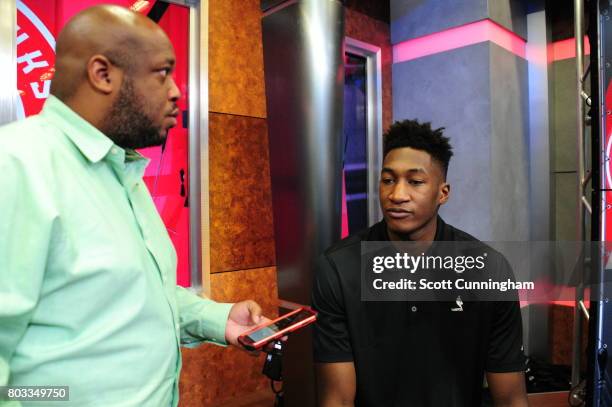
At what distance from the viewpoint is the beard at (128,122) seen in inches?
39.1

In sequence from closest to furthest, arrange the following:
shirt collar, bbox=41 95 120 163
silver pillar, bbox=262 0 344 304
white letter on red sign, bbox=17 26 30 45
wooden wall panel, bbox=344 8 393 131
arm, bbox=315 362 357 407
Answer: shirt collar, bbox=41 95 120 163 < arm, bbox=315 362 357 407 < white letter on red sign, bbox=17 26 30 45 < silver pillar, bbox=262 0 344 304 < wooden wall panel, bbox=344 8 393 131

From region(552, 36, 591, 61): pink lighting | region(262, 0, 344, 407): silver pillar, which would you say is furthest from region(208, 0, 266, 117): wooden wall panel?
region(552, 36, 591, 61): pink lighting

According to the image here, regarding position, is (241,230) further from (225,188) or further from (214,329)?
(214,329)

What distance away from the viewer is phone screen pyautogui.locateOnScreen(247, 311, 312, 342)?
115cm

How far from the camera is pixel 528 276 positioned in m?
4.20

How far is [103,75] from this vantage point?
37.9 inches

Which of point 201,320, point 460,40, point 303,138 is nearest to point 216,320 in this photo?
point 201,320

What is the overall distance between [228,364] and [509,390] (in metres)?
1.84

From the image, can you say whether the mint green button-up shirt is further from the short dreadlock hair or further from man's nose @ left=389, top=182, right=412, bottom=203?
the short dreadlock hair

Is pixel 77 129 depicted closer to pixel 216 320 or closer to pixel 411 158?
pixel 216 320

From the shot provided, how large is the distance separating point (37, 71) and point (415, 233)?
1.87 metres

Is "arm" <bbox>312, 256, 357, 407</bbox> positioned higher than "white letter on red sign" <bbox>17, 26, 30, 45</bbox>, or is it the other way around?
"white letter on red sign" <bbox>17, 26, 30, 45</bbox>

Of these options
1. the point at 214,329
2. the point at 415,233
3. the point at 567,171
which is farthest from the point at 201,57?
the point at 567,171

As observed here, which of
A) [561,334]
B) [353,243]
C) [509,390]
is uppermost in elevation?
[353,243]
